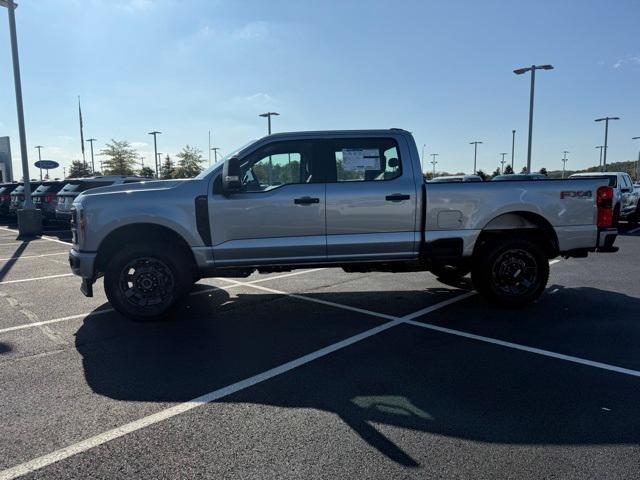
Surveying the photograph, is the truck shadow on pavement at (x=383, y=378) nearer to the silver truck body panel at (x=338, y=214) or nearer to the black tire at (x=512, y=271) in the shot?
the black tire at (x=512, y=271)

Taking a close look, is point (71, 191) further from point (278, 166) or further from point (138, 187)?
point (278, 166)

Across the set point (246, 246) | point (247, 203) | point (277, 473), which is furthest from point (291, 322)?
point (277, 473)

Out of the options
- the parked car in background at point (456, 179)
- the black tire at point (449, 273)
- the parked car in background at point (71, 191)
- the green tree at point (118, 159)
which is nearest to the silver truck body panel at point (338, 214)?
the parked car in background at point (456, 179)

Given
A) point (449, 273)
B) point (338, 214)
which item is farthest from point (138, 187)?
point (449, 273)

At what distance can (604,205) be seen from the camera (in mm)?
6219

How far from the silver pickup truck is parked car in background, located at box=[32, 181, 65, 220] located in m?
13.6

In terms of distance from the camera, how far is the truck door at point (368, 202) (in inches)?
231

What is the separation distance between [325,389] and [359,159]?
3079 millimetres

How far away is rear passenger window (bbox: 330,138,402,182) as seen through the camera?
19.7ft

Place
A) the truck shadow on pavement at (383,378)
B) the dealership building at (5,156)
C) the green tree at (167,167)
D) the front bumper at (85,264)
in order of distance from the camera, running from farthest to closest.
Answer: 1. the green tree at (167,167)
2. the dealership building at (5,156)
3. the front bumper at (85,264)
4. the truck shadow on pavement at (383,378)

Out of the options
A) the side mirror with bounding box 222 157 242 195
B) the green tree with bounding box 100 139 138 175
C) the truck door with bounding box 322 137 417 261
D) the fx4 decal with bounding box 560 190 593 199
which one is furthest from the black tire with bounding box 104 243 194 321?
the green tree with bounding box 100 139 138 175

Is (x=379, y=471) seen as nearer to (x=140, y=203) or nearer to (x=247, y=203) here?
(x=247, y=203)

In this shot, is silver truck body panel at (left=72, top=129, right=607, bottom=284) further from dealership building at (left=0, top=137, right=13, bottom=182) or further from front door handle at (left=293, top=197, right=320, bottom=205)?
dealership building at (left=0, top=137, right=13, bottom=182)

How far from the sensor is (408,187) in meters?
5.94
